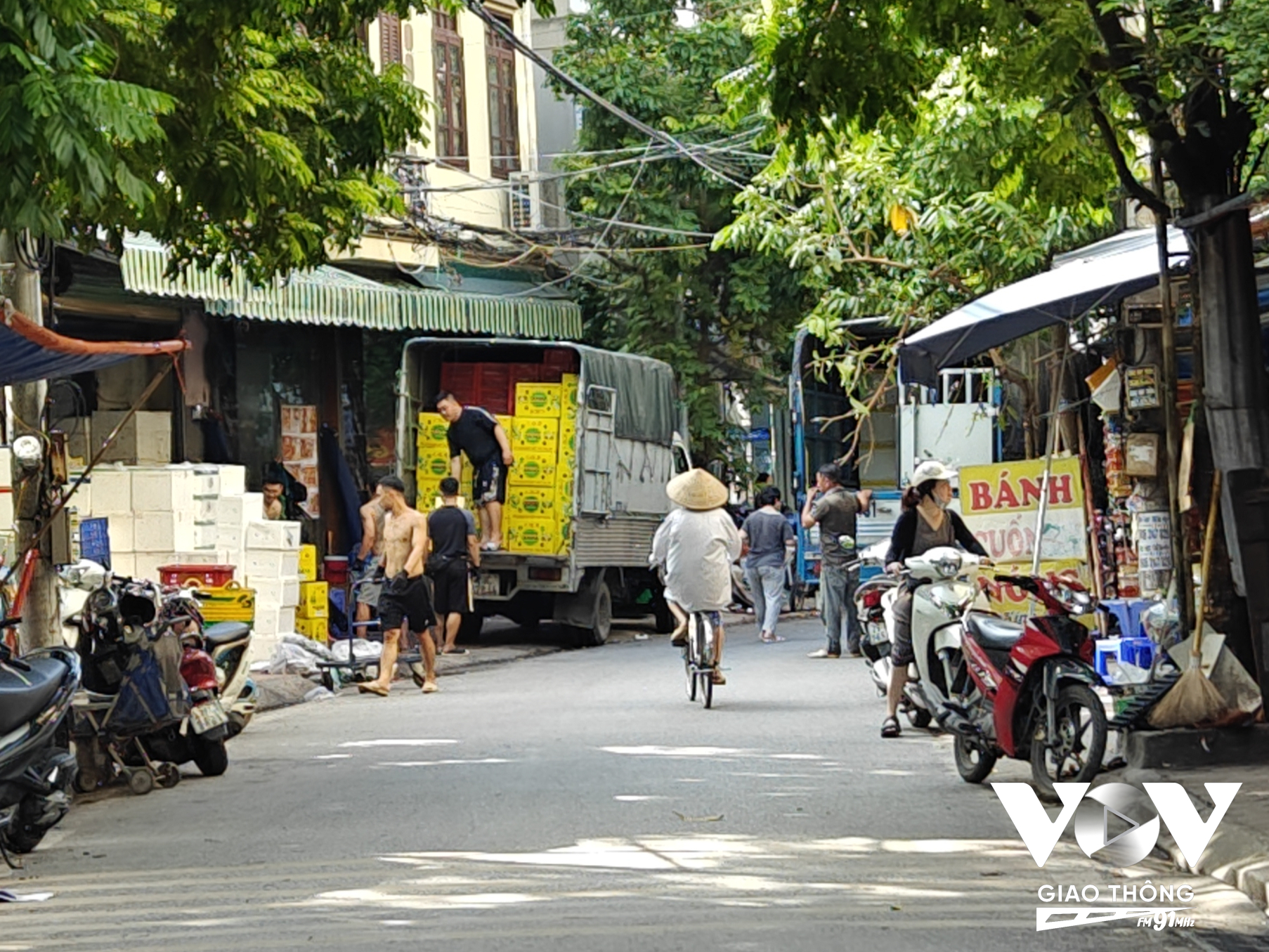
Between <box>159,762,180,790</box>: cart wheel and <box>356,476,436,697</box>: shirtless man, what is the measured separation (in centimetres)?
577

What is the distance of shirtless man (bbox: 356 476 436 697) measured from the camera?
18203mm

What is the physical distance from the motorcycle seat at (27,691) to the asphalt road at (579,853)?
0.73m

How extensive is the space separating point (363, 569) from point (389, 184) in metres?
9.62

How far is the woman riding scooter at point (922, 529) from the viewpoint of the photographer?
13.4 m

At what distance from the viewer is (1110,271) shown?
44.3 ft

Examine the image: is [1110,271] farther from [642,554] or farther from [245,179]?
[642,554]

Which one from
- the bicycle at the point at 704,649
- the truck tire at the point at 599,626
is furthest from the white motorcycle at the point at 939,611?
the truck tire at the point at 599,626

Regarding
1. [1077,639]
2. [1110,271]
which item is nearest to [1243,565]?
[1077,639]

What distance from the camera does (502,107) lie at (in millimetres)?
30562

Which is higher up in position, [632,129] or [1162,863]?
[632,129]

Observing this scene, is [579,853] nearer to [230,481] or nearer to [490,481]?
[230,481]

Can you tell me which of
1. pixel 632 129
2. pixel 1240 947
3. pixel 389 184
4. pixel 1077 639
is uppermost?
pixel 632 129

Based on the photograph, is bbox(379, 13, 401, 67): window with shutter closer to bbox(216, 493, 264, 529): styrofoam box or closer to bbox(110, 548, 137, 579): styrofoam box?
bbox(216, 493, 264, 529): styrofoam box

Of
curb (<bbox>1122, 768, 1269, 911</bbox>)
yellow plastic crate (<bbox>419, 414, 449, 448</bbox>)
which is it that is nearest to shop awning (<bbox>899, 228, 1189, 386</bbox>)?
A: curb (<bbox>1122, 768, 1269, 911</bbox>)
